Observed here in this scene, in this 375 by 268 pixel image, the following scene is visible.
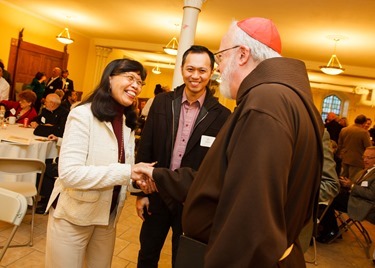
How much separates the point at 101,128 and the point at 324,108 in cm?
1909

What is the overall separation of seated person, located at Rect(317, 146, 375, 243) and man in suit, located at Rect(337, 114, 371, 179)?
218 centimetres

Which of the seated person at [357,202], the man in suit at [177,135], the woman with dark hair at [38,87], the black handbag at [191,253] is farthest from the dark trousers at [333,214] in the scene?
the woman with dark hair at [38,87]

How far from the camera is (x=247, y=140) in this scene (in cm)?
80

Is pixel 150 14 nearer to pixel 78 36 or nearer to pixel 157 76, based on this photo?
pixel 78 36

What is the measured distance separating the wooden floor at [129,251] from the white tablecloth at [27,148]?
0.68 meters

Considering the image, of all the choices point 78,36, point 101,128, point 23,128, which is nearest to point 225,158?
point 101,128

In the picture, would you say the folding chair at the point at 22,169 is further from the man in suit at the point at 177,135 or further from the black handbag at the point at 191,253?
the black handbag at the point at 191,253

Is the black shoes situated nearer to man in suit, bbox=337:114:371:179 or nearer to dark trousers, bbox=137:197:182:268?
dark trousers, bbox=137:197:182:268

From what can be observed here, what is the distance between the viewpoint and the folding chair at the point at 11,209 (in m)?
1.54

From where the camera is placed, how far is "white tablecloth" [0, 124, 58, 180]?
314 cm

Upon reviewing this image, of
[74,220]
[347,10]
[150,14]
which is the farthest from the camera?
[150,14]

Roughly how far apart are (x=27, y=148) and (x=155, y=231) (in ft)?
6.85

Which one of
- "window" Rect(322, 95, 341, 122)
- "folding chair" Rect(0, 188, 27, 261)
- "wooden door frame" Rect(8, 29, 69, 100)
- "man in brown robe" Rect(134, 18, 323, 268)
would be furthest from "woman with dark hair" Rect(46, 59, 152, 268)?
"window" Rect(322, 95, 341, 122)

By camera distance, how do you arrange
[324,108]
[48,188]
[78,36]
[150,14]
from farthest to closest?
[324,108] < [78,36] < [150,14] < [48,188]
